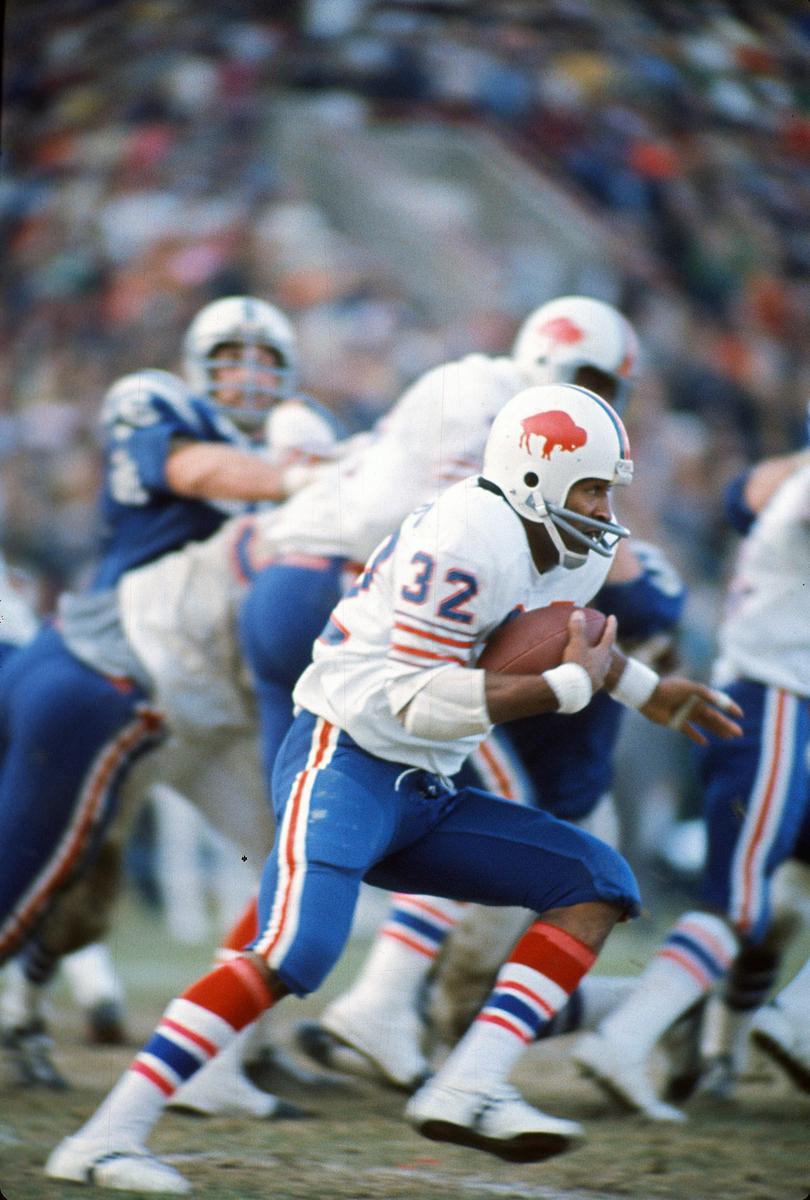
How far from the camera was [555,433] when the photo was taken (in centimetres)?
237

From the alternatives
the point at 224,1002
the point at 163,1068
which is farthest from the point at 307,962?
the point at 163,1068

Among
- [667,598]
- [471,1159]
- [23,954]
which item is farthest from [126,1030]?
[667,598]

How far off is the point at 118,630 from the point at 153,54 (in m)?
1.50

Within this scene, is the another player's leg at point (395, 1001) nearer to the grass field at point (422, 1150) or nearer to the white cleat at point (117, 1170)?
the grass field at point (422, 1150)

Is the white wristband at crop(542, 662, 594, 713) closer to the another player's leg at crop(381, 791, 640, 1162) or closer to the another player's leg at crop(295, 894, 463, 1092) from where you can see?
the another player's leg at crop(381, 791, 640, 1162)

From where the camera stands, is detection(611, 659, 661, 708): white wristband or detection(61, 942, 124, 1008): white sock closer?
detection(611, 659, 661, 708): white wristband

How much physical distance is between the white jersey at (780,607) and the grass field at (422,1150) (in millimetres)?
830

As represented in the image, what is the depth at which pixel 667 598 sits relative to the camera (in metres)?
3.07

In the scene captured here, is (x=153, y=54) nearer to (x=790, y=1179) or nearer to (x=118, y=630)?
(x=118, y=630)

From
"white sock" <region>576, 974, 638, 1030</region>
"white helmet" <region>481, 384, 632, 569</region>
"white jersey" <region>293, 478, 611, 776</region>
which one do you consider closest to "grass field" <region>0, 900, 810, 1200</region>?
"white sock" <region>576, 974, 638, 1030</region>

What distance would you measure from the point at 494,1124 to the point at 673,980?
85 centimetres

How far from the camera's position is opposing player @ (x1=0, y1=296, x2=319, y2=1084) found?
3139mm

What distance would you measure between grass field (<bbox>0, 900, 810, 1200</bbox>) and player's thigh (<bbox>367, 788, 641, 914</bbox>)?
0.45m

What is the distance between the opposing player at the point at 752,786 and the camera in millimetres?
3004
